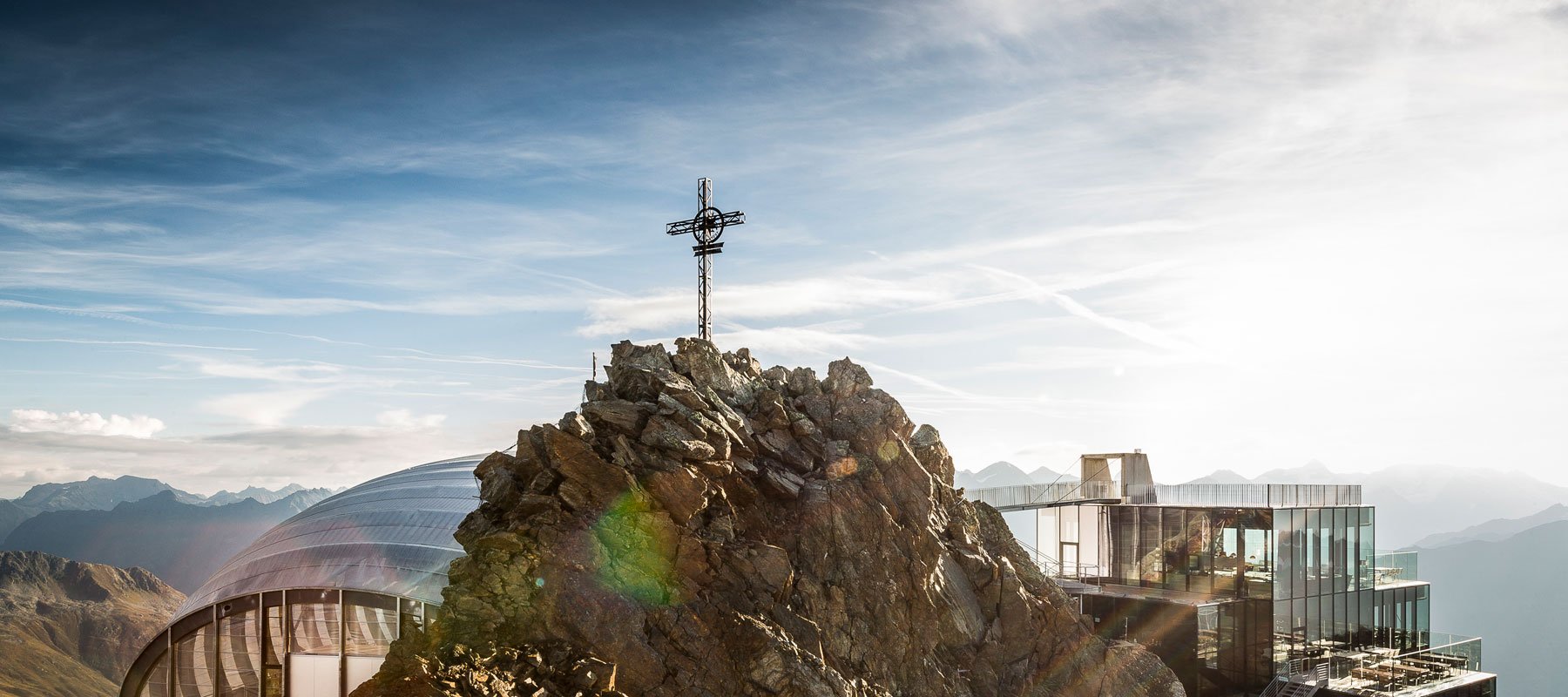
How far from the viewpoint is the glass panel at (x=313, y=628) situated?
1330 inches

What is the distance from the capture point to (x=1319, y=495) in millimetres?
53938

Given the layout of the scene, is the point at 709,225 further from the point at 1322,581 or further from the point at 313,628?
the point at 1322,581

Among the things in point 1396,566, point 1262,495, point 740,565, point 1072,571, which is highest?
point 740,565

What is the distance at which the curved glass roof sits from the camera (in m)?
34.7

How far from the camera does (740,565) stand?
98.7 ft

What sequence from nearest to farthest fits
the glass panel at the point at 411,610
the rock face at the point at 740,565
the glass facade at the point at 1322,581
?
the rock face at the point at 740,565 < the glass panel at the point at 411,610 < the glass facade at the point at 1322,581

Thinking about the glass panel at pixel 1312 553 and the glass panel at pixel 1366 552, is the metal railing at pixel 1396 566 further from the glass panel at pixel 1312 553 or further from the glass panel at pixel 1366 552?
the glass panel at pixel 1312 553

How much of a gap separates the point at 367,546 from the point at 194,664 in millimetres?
7038

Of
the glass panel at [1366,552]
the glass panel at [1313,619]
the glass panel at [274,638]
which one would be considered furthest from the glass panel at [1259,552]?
the glass panel at [274,638]

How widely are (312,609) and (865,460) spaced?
63.8ft

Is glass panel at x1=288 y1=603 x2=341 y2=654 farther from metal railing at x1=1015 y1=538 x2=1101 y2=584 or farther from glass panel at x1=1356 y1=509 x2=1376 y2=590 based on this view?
glass panel at x1=1356 y1=509 x2=1376 y2=590

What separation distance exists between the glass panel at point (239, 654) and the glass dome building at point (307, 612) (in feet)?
0.10

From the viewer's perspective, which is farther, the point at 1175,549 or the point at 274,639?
the point at 1175,549

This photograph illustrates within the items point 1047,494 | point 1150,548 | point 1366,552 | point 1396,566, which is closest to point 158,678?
point 1047,494
